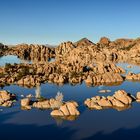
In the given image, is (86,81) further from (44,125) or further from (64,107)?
(44,125)

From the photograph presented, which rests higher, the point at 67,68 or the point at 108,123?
the point at 67,68

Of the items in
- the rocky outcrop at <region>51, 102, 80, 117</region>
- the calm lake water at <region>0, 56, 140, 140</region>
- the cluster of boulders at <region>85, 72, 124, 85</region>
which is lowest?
the calm lake water at <region>0, 56, 140, 140</region>

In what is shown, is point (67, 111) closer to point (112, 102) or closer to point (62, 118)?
point (62, 118)

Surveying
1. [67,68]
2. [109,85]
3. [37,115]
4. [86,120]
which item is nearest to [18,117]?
[37,115]

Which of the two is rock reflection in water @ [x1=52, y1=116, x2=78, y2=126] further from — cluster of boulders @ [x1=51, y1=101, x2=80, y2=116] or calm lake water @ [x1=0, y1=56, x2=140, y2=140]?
cluster of boulders @ [x1=51, y1=101, x2=80, y2=116]

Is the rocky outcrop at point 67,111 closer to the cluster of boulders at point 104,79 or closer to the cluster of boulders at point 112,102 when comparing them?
the cluster of boulders at point 112,102

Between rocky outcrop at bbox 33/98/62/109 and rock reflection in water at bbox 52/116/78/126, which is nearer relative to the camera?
rock reflection in water at bbox 52/116/78/126

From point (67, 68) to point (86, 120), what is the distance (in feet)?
331

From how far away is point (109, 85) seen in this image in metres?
146

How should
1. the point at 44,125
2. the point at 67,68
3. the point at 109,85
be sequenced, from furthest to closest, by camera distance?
the point at 67,68 → the point at 109,85 → the point at 44,125

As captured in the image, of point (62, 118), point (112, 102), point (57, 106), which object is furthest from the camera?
point (112, 102)

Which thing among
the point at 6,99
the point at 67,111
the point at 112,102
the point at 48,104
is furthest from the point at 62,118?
the point at 6,99

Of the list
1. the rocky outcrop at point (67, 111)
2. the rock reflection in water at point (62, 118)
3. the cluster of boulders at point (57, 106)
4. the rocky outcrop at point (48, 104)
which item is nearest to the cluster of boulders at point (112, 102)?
the cluster of boulders at point (57, 106)

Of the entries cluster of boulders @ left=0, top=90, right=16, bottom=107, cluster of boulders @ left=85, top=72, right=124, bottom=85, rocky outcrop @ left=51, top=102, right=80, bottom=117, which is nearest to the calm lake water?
rocky outcrop @ left=51, top=102, right=80, bottom=117
